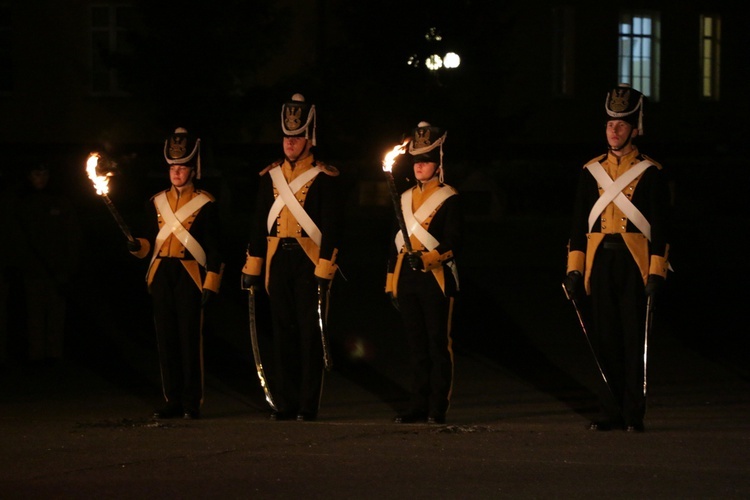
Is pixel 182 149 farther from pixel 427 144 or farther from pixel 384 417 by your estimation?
pixel 384 417

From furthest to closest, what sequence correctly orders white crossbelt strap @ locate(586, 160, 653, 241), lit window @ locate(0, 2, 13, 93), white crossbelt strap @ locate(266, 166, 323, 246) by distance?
lit window @ locate(0, 2, 13, 93)
white crossbelt strap @ locate(266, 166, 323, 246)
white crossbelt strap @ locate(586, 160, 653, 241)

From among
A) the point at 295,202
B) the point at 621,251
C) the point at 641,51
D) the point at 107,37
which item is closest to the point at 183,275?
the point at 295,202

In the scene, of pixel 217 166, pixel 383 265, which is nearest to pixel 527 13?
pixel 217 166

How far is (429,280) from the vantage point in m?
9.94

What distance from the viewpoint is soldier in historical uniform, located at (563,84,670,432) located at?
9.51m

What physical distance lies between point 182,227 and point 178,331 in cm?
68

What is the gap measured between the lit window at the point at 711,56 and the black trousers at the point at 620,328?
1130 inches

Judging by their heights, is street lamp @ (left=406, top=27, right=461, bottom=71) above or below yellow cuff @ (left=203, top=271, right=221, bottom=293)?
above

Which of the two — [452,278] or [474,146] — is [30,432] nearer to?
[452,278]

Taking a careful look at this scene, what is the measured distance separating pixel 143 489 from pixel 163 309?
2.47 meters

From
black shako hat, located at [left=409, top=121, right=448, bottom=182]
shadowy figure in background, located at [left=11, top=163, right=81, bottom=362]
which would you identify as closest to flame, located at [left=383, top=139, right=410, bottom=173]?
black shako hat, located at [left=409, top=121, right=448, bottom=182]

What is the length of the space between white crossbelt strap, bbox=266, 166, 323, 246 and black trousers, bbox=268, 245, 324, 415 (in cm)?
14

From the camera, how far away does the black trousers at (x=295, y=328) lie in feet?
33.0

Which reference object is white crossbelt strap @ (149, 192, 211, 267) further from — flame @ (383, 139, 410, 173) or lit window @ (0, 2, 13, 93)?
lit window @ (0, 2, 13, 93)
